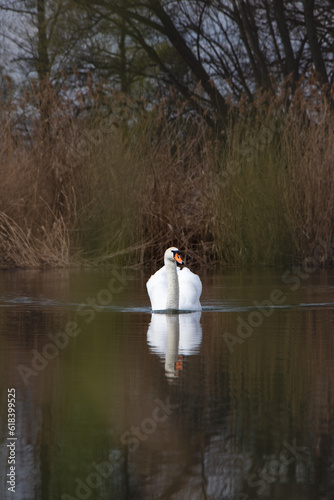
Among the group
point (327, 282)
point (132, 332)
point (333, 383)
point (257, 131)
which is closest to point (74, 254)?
point (257, 131)

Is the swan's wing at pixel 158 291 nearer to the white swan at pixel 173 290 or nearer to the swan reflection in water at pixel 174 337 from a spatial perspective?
the white swan at pixel 173 290

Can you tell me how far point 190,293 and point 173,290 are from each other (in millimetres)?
194

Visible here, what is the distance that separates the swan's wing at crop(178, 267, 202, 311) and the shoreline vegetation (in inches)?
197

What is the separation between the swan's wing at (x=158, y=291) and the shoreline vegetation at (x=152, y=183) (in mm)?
4932

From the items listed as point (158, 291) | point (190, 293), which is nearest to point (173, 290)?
point (190, 293)

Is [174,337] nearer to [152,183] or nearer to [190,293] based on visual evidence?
[190,293]

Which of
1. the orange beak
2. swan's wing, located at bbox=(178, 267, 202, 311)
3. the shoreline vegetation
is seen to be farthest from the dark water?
the shoreline vegetation

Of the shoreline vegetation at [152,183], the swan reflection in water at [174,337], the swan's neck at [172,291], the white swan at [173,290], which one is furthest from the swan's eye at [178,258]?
the shoreline vegetation at [152,183]

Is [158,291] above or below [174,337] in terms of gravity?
above

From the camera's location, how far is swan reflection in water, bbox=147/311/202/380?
18.4ft

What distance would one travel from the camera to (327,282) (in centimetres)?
1170

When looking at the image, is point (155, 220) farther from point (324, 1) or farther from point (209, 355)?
point (324, 1)

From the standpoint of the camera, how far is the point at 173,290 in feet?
28.5

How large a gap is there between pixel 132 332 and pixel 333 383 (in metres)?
2.48
